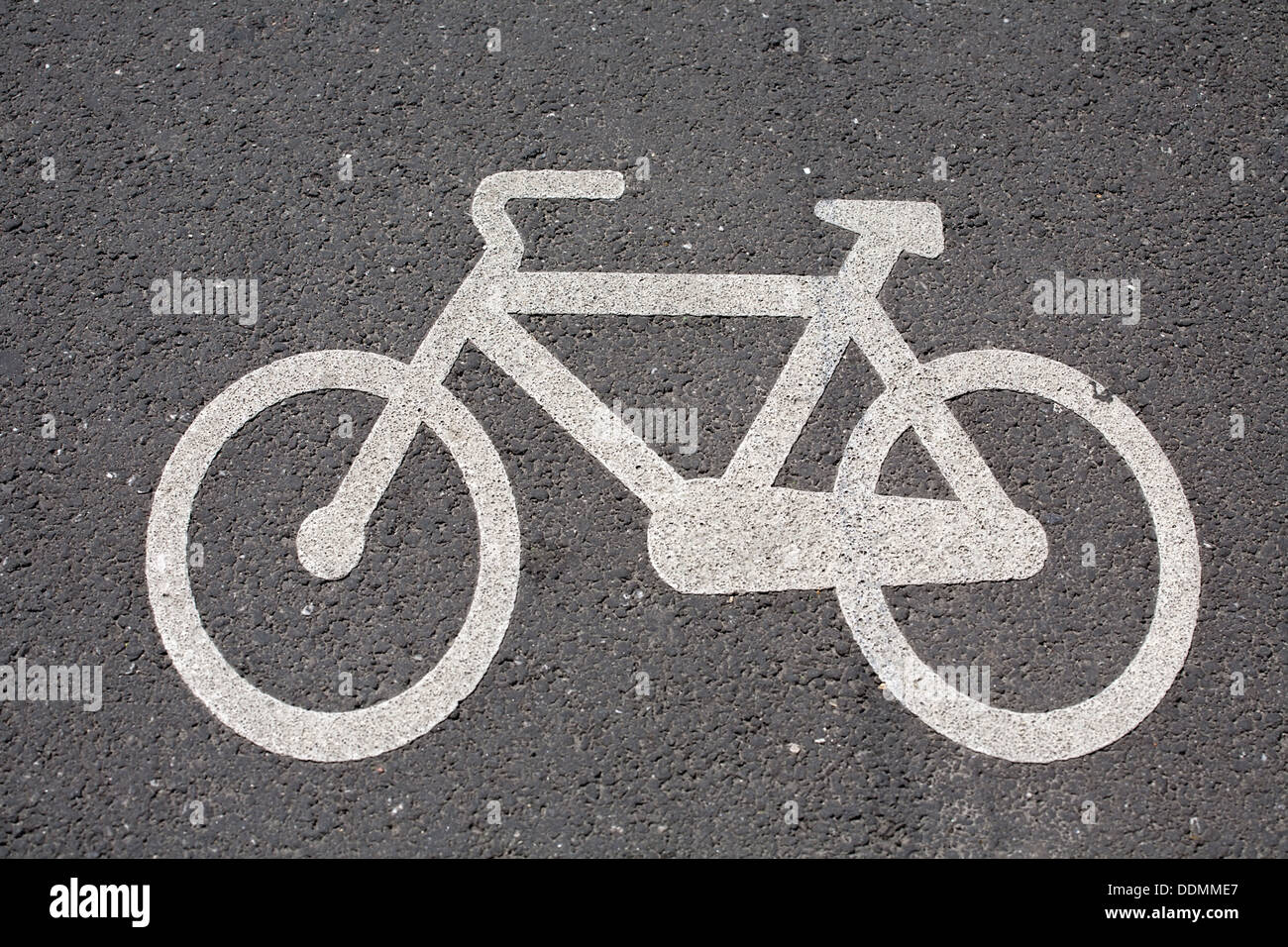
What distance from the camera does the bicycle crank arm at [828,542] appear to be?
126 inches

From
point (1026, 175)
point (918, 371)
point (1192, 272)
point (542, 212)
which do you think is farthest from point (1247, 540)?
point (542, 212)

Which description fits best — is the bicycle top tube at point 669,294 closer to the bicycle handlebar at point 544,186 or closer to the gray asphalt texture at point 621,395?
the gray asphalt texture at point 621,395

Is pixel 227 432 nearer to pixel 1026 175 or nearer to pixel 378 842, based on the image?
pixel 378 842

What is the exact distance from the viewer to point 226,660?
314cm

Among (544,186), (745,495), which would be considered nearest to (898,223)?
(745,495)

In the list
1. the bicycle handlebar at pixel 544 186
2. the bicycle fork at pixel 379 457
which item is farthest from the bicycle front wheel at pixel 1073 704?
the bicycle fork at pixel 379 457

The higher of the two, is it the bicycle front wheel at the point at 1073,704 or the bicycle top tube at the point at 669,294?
the bicycle top tube at the point at 669,294

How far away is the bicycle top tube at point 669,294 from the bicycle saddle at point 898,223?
218mm

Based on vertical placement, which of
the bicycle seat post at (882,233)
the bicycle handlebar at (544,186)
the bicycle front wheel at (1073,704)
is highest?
the bicycle handlebar at (544,186)

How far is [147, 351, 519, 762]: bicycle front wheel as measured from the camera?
308 cm

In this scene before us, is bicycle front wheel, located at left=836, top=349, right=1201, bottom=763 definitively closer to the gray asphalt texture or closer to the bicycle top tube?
the gray asphalt texture

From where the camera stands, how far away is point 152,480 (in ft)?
10.9

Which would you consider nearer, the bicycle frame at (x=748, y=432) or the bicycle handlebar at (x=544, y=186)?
the bicycle frame at (x=748, y=432)

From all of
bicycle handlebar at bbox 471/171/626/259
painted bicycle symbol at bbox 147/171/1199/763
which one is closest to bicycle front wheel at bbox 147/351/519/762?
painted bicycle symbol at bbox 147/171/1199/763
